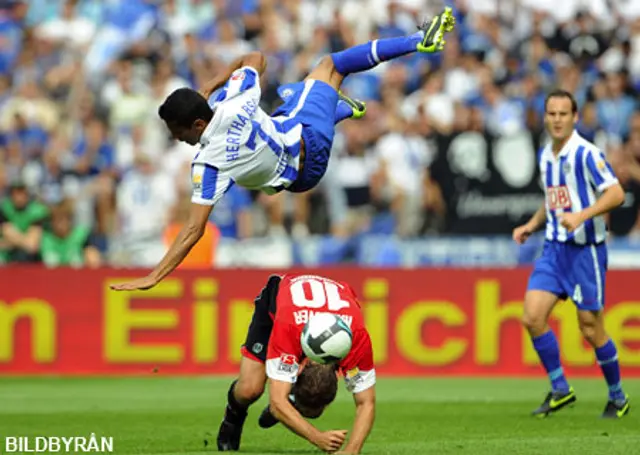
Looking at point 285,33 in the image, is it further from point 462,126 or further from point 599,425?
point 599,425

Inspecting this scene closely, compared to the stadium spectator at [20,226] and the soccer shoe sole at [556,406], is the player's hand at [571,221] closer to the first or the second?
the soccer shoe sole at [556,406]

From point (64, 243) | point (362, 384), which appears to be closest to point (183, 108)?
point (362, 384)

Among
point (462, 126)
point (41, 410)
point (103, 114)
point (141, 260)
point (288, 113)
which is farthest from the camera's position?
point (103, 114)

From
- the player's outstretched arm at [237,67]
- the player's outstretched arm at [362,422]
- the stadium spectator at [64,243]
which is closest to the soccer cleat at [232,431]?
the player's outstretched arm at [362,422]

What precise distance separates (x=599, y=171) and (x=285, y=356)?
4.23 meters

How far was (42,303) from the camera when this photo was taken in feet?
55.7

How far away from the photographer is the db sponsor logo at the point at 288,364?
8.77m

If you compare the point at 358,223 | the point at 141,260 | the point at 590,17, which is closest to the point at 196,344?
the point at 141,260

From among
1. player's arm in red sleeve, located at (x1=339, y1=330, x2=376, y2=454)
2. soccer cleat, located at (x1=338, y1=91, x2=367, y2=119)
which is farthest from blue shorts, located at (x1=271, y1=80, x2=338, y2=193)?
player's arm in red sleeve, located at (x1=339, y1=330, x2=376, y2=454)

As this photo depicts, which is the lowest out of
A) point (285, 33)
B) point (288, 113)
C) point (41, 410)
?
point (41, 410)

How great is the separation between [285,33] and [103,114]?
3.14 m

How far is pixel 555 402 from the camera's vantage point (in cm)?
1201

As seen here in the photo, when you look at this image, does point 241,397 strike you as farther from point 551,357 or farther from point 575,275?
point 575,275

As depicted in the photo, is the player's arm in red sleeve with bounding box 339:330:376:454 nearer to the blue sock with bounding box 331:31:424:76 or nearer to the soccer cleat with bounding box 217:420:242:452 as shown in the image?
the soccer cleat with bounding box 217:420:242:452
